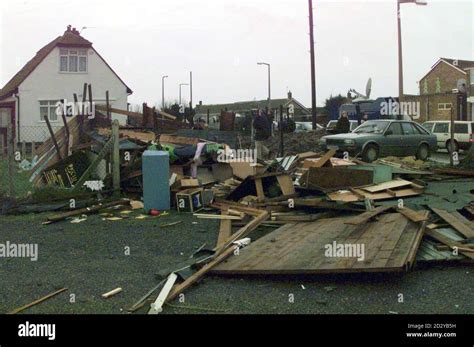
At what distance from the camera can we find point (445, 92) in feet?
130

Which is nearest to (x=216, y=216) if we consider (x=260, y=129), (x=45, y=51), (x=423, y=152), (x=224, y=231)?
(x=224, y=231)

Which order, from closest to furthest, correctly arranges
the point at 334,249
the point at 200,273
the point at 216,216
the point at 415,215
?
the point at 200,273
the point at 334,249
the point at 415,215
the point at 216,216

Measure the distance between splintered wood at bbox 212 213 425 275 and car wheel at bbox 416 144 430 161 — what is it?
12496mm

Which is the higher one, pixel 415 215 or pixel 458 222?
pixel 415 215

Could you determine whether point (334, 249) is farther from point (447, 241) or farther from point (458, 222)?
point (458, 222)

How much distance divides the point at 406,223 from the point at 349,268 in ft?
6.57

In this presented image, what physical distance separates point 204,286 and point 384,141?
13.8 metres

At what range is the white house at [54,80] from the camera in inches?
1368

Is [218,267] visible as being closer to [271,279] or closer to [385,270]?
[271,279]

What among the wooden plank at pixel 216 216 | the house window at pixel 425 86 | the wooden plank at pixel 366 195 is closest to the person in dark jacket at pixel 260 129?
the wooden plank at pixel 366 195

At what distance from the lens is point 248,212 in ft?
29.3

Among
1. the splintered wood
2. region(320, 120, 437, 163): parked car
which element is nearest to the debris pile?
the splintered wood

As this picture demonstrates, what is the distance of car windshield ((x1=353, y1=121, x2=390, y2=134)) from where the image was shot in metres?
18.6
